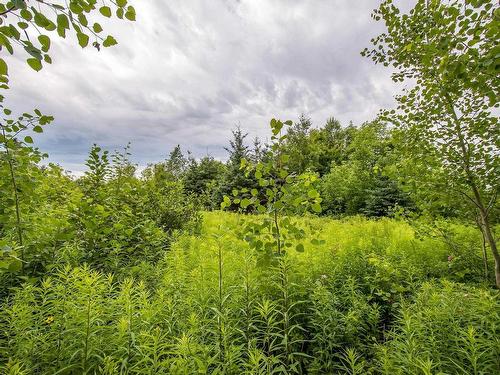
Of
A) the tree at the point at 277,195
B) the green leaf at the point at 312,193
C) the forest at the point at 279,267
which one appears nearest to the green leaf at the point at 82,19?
the forest at the point at 279,267

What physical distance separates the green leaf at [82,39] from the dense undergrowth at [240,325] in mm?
1682

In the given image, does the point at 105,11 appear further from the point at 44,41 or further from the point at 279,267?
the point at 279,267

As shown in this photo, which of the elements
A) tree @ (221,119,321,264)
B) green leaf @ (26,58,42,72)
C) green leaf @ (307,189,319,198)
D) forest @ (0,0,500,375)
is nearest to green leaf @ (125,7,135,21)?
forest @ (0,0,500,375)

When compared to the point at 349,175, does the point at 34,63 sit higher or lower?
lower

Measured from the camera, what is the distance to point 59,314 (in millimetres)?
2205

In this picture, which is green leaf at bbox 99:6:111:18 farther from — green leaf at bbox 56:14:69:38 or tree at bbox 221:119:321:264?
tree at bbox 221:119:321:264

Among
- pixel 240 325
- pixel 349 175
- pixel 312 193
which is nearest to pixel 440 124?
pixel 312 193

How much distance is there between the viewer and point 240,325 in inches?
109

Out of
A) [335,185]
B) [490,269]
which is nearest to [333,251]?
[490,269]

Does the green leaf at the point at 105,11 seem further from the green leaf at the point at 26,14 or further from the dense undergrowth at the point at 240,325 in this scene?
the dense undergrowth at the point at 240,325

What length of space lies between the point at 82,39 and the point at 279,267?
97.7 inches

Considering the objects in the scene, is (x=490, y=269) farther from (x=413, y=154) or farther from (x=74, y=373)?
(x=74, y=373)

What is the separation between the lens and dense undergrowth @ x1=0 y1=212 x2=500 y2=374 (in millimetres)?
1901

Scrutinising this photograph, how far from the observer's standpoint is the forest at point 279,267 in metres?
1.94
